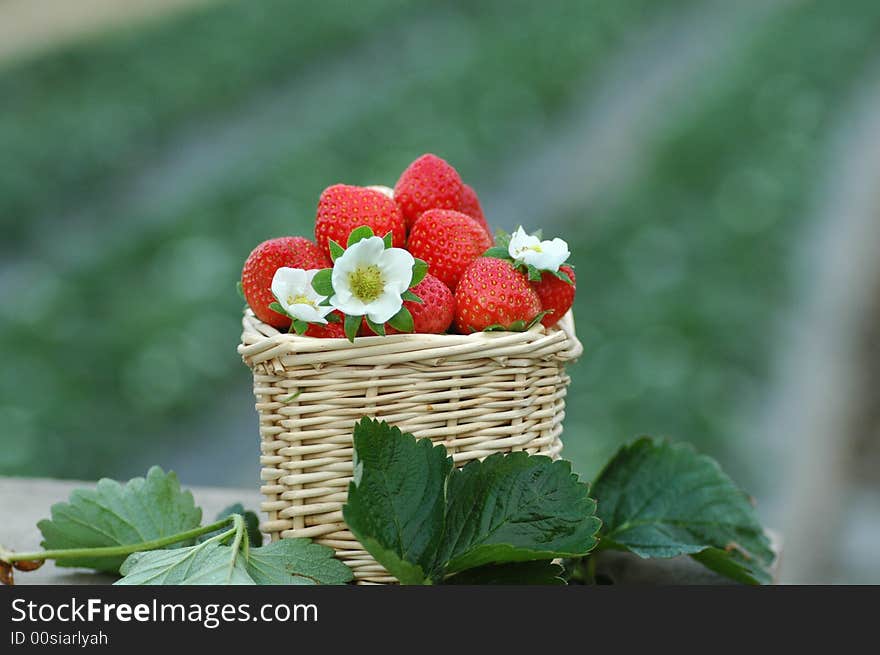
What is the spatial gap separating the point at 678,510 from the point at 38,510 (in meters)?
0.94

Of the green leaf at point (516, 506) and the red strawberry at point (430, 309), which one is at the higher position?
the red strawberry at point (430, 309)

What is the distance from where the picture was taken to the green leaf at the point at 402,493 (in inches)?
40.7

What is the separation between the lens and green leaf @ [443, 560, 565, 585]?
1077 millimetres

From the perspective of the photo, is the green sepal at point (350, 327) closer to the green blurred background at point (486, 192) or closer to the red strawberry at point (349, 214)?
the red strawberry at point (349, 214)

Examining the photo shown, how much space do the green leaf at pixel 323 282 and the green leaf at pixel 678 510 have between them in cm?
47

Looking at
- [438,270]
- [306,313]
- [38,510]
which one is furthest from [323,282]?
[38,510]

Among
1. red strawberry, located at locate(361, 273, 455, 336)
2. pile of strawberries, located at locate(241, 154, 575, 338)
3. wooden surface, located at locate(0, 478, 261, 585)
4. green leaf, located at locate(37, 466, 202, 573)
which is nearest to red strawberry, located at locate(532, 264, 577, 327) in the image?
pile of strawberries, located at locate(241, 154, 575, 338)

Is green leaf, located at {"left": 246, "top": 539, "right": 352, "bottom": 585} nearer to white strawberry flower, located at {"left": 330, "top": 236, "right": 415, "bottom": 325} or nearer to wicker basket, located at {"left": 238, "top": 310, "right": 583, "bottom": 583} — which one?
wicker basket, located at {"left": 238, "top": 310, "right": 583, "bottom": 583}

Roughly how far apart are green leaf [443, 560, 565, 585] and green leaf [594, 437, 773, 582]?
0.68 ft

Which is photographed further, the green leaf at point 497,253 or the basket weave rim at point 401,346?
the green leaf at point 497,253

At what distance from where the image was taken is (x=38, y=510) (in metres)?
1.59

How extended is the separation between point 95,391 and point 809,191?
357 centimetres

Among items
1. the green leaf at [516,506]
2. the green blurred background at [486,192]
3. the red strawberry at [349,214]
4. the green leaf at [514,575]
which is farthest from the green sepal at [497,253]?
the green blurred background at [486,192]

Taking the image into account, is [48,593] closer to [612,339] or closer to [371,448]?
[371,448]
